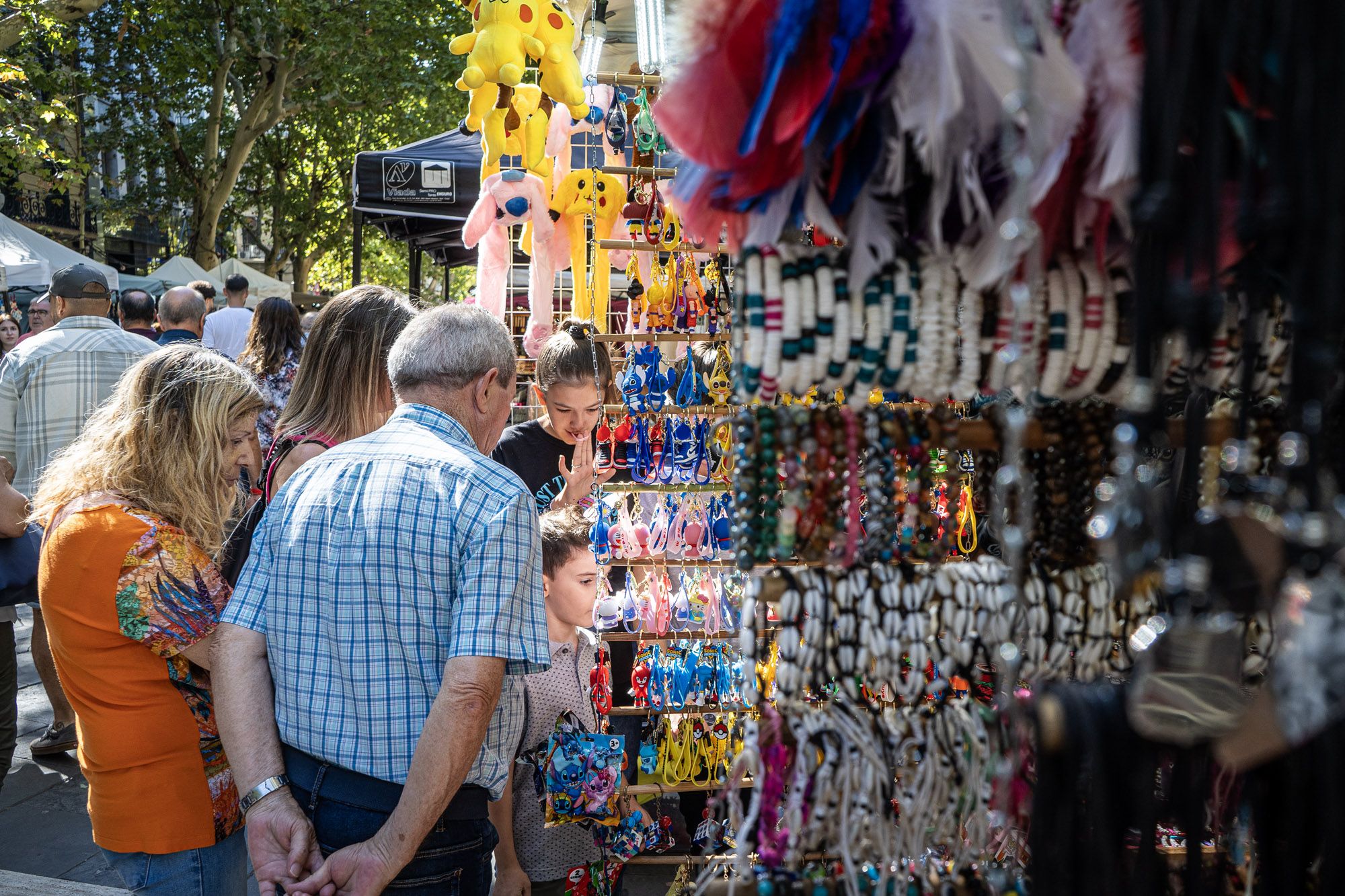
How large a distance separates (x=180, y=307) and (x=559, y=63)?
2.94 metres

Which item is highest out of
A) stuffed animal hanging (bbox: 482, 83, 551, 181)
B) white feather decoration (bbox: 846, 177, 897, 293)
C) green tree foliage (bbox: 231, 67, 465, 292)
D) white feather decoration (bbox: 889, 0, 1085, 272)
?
green tree foliage (bbox: 231, 67, 465, 292)

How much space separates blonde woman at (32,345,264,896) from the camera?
1.96m

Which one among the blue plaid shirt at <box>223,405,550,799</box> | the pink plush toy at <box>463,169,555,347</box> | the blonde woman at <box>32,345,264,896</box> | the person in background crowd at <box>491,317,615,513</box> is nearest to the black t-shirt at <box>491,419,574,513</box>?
the person in background crowd at <box>491,317,615,513</box>

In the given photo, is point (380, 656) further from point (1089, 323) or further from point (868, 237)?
point (1089, 323)

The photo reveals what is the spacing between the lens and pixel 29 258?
9.68 m

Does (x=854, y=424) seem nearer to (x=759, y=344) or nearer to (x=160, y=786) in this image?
(x=759, y=344)

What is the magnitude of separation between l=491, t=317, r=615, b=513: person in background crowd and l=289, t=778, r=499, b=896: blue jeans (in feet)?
4.54

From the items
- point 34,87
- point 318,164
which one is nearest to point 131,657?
point 34,87

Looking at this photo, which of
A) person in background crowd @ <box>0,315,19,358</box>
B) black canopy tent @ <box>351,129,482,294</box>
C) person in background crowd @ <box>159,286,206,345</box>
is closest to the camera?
person in background crowd @ <box>159,286,206,345</box>

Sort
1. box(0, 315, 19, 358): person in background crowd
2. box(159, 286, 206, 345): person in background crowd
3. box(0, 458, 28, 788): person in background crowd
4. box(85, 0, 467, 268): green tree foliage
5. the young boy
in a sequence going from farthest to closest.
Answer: box(85, 0, 467, 268): green tree foliage → box(0, 315, 19, 358): person in background crowd → box(159, 286, 206, 345): person in background crowd → box(0, 458, 28, 788): person in background crowd → the young boy

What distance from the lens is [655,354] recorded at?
8.79 feet

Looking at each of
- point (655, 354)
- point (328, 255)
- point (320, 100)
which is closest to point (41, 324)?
point (655, 354)

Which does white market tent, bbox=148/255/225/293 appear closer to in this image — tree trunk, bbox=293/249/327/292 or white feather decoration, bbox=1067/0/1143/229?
tree trunk, bbox=293/249/327/292

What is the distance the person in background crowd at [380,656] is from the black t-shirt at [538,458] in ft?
4.73
